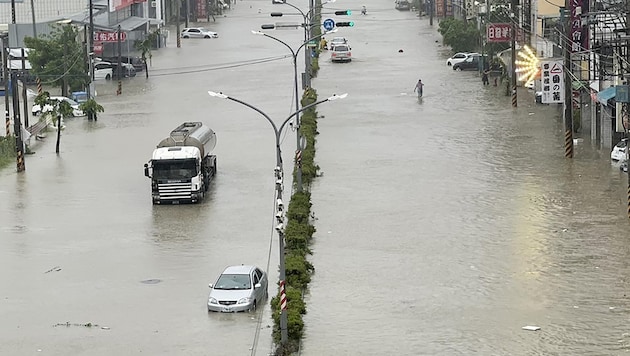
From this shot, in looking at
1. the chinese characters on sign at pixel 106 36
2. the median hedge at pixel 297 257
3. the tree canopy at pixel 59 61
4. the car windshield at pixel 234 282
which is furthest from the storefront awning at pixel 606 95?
the chinese characters on sign at pixel 106 36

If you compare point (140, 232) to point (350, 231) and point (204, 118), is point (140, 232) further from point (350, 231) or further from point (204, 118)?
point (204, 118)

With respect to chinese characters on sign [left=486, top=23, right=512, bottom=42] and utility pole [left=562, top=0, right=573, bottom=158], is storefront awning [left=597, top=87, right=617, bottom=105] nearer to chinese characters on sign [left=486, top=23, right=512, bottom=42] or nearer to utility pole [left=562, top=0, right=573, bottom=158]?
utility pole [left=562, top=0, right=573, bottom=158]

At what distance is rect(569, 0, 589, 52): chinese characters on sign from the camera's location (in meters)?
61.2

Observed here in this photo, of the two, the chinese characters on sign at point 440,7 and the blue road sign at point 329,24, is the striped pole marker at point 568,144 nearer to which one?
the blue road sign at point 329,24

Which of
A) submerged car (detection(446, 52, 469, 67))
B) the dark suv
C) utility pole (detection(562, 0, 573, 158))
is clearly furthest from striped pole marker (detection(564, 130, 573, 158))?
submerged car (detection(446, 52, 469, 67))

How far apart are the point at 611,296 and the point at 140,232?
16.4m

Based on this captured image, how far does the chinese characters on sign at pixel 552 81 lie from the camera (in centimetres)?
6469

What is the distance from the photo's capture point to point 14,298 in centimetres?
Answer: 3844

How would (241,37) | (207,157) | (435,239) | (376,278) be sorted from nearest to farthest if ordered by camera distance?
(376,278) → (435,239) → (207,157) → (241,37)

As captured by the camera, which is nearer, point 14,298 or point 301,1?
point 14,298

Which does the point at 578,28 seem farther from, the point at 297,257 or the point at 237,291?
the point at 237,291

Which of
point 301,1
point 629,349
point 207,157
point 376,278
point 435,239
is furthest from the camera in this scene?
point 301,1

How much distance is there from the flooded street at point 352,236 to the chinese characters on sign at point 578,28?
433 cm

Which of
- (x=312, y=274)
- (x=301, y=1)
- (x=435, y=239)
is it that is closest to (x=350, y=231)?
(x=435, y=239)
